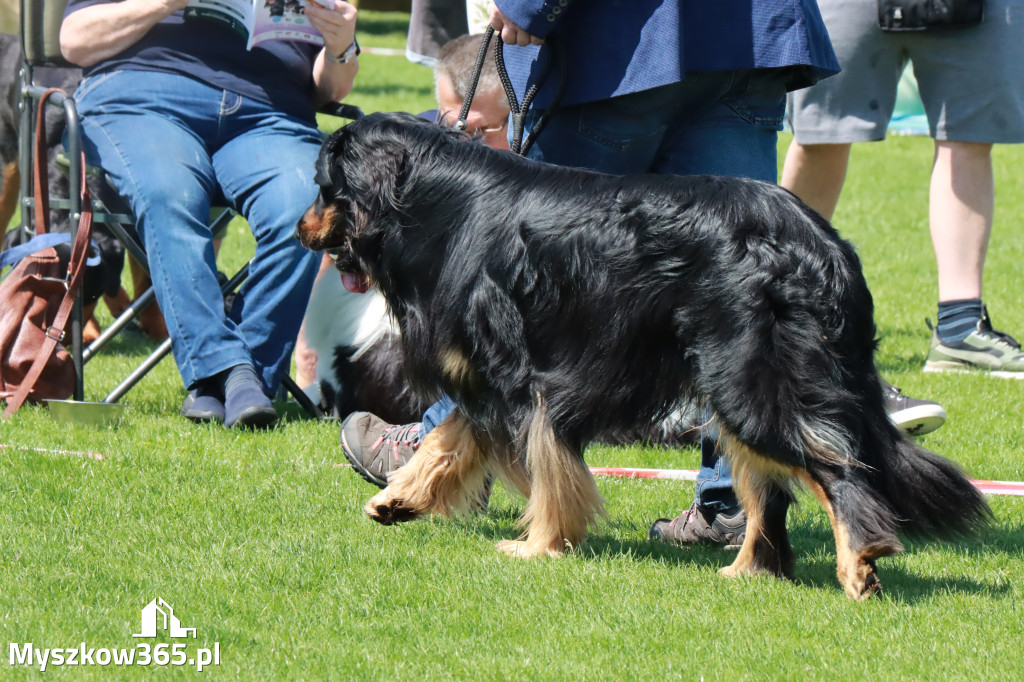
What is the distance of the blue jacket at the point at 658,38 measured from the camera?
346 centimetres

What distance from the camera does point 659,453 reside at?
492cm

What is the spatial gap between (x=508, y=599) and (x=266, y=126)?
2897mm

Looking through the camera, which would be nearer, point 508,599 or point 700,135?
point 508,599

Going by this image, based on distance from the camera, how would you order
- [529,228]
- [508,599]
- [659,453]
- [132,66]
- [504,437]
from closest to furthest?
[508,599]
[529,228]
[504,437]
[659,453]
[132,66]

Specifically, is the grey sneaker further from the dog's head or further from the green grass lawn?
the dog's head

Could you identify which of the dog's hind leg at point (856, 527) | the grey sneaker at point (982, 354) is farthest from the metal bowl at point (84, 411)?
the grey sneaker at point (982, 354)

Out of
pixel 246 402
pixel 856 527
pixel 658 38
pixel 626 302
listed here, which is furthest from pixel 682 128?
pixel 246 402

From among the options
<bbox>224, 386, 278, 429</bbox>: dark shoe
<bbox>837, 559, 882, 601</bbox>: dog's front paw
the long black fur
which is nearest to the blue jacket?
the long black fur

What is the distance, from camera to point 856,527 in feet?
10.2

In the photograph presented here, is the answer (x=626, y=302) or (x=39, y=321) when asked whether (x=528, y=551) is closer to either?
(x=626, y=302)

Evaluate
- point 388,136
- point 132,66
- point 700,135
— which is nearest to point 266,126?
point 132,66

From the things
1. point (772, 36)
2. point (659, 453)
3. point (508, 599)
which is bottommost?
point (659, 453)

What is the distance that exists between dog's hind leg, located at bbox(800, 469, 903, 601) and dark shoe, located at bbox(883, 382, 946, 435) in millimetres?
1480

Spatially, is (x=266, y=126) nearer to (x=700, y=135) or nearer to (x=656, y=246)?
(x=700, y=135)
